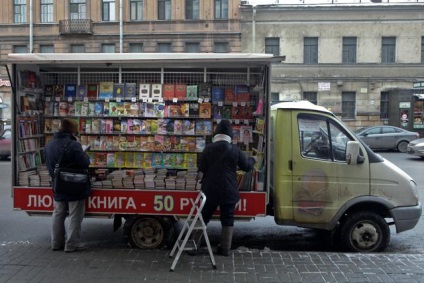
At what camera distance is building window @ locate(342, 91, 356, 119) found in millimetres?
32312

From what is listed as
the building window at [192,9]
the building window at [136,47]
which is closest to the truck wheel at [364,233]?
the building window at [192,9]

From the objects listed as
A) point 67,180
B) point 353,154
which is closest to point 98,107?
point 67,180

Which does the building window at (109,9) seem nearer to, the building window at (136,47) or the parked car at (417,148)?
the building window at (136,47)

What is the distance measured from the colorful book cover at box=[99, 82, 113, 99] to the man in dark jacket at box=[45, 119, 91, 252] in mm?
1042

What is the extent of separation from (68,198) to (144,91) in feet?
6.65

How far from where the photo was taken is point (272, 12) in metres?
32.6

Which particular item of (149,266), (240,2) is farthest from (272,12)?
(149,266)

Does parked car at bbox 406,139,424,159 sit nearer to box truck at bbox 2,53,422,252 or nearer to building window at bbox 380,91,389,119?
box truck at bbox 2,53,422,252

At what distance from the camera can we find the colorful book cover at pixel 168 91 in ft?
22.6

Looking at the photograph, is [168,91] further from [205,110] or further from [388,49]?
[388,49]

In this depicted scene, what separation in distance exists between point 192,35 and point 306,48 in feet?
27.6

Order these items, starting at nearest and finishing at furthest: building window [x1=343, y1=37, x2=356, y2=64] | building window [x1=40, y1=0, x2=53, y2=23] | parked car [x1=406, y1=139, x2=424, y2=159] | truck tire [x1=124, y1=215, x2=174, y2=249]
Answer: truck tire [x1=124, y1=215, x2=174, y2=249]
parked car [x1=406, y1=139, x2=424, y2=159]
building window [x1=343, y1=37, x2=356, y2=64]
building window [x1=40, y1=0, x2=53, y2=23]

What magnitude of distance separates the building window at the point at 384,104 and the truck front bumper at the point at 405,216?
27.6 meters

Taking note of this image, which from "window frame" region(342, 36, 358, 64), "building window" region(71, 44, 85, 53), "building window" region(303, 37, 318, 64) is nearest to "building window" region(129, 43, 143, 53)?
"building window" region(71, 44, 85, 53)
